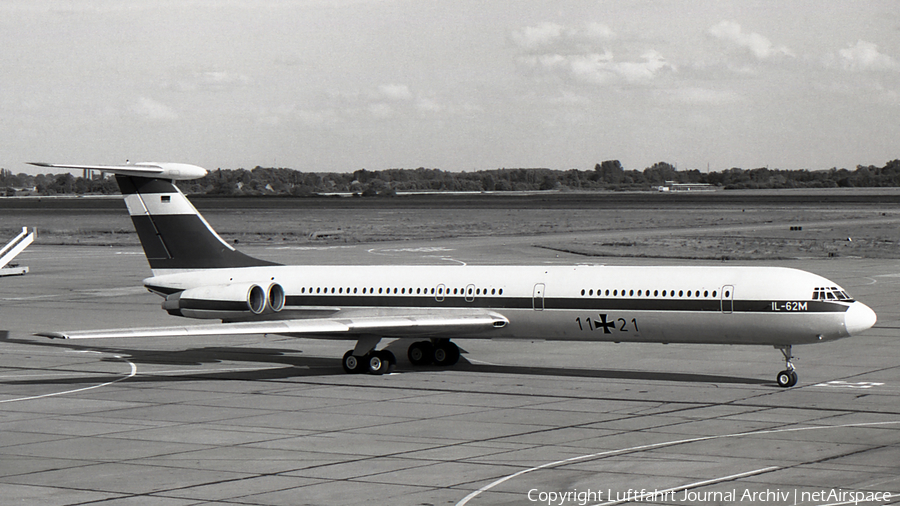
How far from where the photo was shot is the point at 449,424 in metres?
24.7

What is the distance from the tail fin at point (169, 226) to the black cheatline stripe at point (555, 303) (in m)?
3.50

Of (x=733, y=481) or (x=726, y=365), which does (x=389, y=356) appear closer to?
(x=726, y=365)

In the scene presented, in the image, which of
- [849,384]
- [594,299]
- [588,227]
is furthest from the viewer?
[588,227]

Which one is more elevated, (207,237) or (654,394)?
(207,237)

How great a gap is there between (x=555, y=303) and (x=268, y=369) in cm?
925

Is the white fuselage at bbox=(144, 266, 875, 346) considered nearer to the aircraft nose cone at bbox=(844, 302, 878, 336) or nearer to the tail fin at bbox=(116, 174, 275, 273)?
the aircraft nose cone at bbox=(844, 302, 878, 336)

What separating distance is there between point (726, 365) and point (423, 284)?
31.0 ft

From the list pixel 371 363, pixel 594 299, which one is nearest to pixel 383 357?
pixel 371 363

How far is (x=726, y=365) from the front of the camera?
33.7 meters

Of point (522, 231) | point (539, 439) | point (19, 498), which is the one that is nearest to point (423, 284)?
point (539, 439)

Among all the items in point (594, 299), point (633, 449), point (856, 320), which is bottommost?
point (633, 449)

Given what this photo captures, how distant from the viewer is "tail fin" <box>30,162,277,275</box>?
36.0m

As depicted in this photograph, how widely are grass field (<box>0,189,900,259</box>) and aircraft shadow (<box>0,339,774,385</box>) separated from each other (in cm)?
4646

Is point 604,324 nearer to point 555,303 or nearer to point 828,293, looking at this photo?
point 555,303
